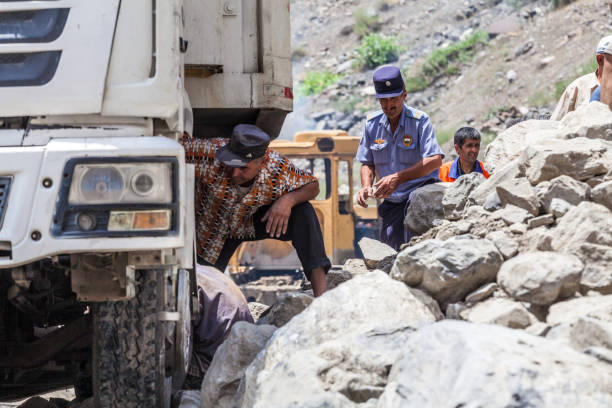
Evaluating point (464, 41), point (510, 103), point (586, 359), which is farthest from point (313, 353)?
point (464, 41)

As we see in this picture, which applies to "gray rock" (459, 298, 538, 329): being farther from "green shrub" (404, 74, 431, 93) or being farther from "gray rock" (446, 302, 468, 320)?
"green shrub" (404, 74, 431, 93)

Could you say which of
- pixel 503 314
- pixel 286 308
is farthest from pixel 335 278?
pixel 503 314

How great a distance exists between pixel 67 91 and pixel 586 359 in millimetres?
1958

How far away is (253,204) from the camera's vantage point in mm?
4633

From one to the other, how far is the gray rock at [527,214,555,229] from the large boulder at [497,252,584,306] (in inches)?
13.9

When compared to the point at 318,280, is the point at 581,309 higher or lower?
higher

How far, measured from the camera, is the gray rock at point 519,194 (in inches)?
138

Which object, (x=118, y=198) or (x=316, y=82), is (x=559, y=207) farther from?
(x=316, y=82)

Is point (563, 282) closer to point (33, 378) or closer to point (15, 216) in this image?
point (15, 216)

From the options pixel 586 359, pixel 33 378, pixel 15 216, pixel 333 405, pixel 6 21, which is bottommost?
pixel 33 378

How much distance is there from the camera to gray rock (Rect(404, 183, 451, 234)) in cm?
498

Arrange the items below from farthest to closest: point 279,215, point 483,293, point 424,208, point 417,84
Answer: point 417,84
point 424,208
point 279,215
point 483,293

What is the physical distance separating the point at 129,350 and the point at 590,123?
233 cm

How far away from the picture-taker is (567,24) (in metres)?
20.1
